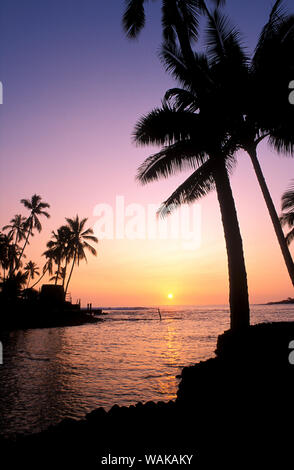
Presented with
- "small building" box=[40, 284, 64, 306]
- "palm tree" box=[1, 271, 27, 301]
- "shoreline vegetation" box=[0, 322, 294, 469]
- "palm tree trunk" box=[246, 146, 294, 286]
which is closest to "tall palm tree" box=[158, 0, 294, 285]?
"palm tree trunk" box=[246, 146, 294, 286]

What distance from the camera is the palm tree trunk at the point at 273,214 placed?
7711 mm

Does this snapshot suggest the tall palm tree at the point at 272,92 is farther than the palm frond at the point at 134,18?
No

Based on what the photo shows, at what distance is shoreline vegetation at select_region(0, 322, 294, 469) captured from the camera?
2947 mm

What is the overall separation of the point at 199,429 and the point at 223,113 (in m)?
7.85

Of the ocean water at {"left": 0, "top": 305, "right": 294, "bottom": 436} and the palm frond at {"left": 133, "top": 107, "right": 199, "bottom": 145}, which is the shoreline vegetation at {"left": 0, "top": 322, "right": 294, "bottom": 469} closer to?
the ocean water at {"left": 0, "top": 305, "right": 294, "bottom": 436}

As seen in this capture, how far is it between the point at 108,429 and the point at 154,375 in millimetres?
6723

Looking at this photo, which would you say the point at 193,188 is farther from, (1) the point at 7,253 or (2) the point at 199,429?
(1) the point at 7,253

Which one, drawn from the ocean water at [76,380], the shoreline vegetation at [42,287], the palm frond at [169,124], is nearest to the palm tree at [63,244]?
the shoreline vegetation at [42,287]

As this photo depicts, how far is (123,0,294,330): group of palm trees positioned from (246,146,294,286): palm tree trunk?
0.03 m

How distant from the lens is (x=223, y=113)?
8062mm

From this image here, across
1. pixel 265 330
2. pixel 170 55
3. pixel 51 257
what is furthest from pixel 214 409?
pixel 51 257

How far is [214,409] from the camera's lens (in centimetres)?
412

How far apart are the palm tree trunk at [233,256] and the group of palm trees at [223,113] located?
0.03m

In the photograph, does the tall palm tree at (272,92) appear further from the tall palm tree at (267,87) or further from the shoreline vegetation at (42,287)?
the shoreline vegetation at (42,287)
